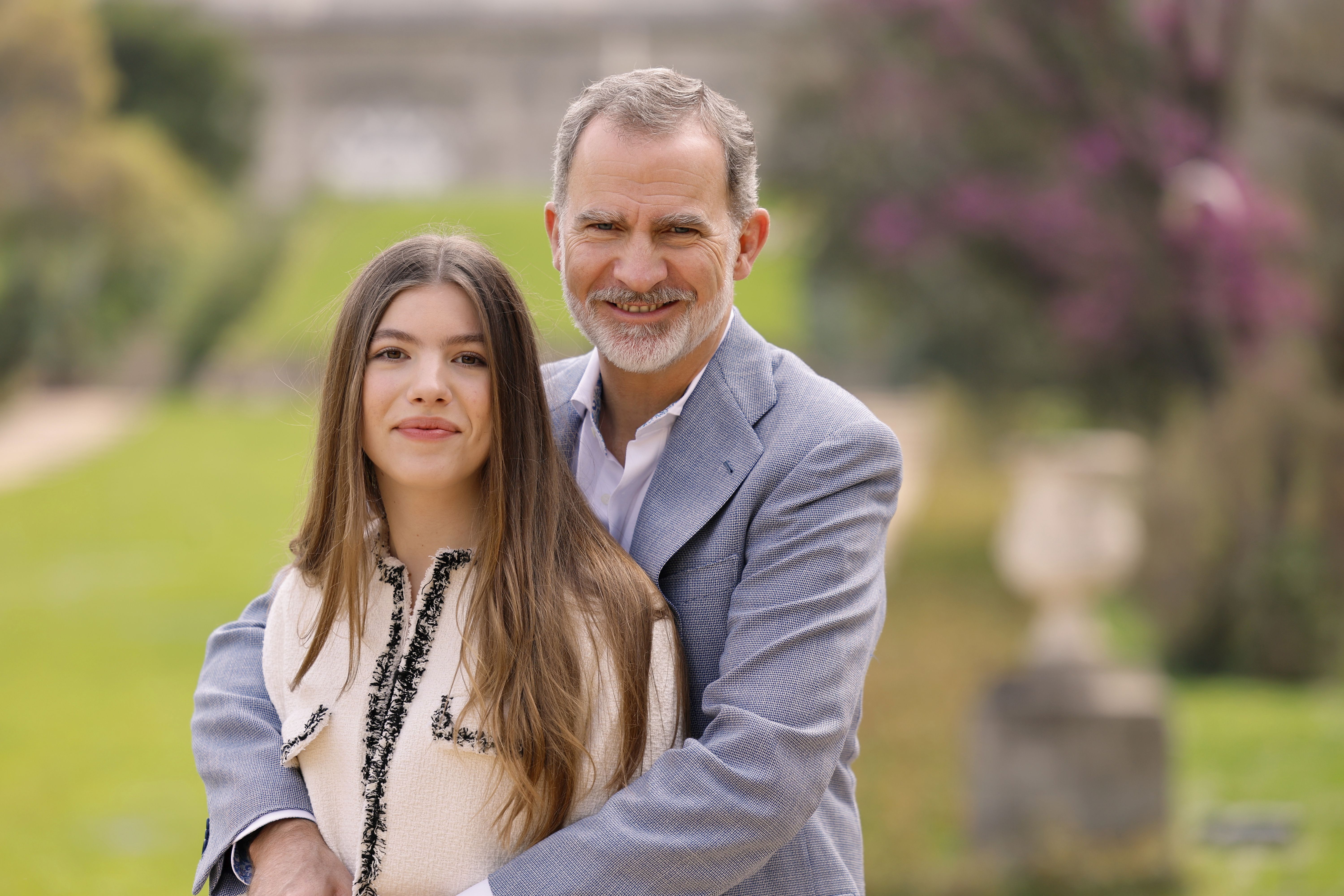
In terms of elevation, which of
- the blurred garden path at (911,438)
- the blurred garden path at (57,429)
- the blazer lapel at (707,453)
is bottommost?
the blazer lapel at (707,453)

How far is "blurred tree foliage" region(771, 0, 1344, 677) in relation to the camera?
22.1 ft

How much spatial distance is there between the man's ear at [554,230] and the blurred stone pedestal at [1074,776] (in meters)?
3.71

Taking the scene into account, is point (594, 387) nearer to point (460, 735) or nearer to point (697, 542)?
point (697, 542)

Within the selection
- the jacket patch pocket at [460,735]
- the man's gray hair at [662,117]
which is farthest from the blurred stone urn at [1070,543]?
the jacket patch pocket at [460,735]

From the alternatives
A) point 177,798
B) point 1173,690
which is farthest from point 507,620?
point 1173,690

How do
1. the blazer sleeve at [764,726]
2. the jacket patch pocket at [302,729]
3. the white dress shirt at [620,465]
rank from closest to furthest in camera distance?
the blazer sleeve at [764,726], the jacket patch pocket at [302,729], the white dress shirt at [620,465]

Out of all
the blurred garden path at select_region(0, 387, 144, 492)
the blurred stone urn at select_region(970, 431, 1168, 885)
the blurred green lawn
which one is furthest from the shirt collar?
the blurred garden path at select_region(0, 387, 144, 492)

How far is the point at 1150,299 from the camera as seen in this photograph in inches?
318

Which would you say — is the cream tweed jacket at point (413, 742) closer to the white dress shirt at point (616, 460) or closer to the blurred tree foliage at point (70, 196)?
the white dress shirt at point (616, 460)

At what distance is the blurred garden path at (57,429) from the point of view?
12.1 metres

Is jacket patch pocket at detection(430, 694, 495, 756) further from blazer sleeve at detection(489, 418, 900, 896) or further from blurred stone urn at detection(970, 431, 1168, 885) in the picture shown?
blurred stone urn at detection(970, 431, 1168, 885)

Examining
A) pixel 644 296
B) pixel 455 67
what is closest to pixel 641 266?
pixel 644 296

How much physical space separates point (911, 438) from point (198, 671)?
9.59 meters

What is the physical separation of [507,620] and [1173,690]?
6.45 m
